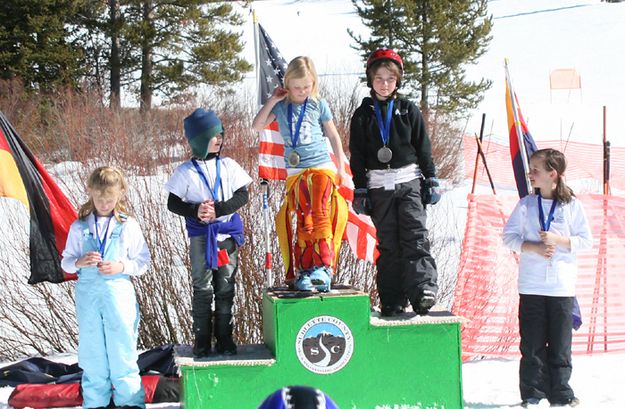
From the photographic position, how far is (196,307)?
16.0ft

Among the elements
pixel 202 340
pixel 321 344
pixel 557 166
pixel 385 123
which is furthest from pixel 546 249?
pixel 202 340

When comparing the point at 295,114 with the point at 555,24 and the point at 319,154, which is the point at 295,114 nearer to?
the point at 319,154

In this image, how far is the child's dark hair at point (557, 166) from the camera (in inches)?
200

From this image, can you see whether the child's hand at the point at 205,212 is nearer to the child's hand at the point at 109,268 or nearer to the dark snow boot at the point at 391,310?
the child's hand at the point at 109,268

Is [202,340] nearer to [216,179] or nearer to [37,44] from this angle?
[216,179]

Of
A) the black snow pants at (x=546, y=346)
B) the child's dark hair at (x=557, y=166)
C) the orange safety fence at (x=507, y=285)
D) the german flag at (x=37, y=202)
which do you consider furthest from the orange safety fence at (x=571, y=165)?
the german flag at (x=37, y=202)

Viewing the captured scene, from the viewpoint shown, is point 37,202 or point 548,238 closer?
point 548,238

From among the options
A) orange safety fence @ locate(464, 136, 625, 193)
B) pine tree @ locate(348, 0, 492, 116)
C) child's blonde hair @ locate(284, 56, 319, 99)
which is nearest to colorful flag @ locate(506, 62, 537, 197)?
child's blonde hair @ locate(284, 56, 319, 99)

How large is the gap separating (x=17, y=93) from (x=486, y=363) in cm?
1890

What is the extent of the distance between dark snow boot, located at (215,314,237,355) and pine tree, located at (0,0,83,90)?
20294 mm

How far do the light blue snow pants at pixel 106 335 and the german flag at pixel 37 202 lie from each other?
700 mm

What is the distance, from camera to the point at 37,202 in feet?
17.9

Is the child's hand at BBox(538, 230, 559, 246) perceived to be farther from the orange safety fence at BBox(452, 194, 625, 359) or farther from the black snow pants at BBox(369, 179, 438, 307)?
the orange safety fence at BBox(452, 194, 625, 359)

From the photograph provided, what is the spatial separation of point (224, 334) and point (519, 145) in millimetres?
2645
